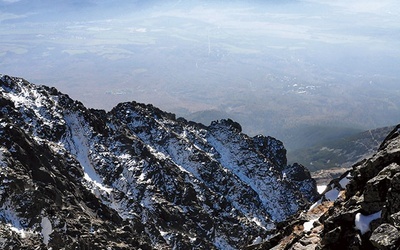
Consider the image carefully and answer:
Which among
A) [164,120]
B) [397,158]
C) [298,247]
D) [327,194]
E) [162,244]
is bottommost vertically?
[162,244]

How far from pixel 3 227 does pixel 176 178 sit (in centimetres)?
7164

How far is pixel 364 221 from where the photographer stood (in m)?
23.6

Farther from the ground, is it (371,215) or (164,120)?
(371,215)

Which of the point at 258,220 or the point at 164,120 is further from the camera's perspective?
the point at 164,120

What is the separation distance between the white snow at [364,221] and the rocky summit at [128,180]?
5.37 meters

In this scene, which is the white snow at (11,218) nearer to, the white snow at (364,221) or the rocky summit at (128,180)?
the rocky summit at (128,180)

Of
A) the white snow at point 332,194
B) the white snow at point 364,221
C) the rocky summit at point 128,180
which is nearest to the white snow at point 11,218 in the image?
the rocky summit at point 128,180

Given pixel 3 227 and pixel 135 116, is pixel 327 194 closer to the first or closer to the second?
pixel 3 227

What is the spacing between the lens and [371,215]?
23.7m

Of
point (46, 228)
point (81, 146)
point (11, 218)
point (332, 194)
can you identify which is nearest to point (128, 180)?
point (81, 146)

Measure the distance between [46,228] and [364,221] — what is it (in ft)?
218

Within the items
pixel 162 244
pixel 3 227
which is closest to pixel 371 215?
pixel 3 227

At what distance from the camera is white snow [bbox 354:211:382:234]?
23.2 metres

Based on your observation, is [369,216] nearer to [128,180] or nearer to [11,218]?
[11,218]
